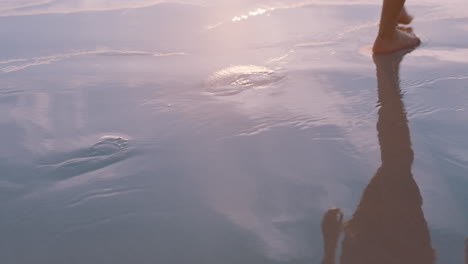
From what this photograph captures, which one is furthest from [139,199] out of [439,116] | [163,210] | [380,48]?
[380,48]

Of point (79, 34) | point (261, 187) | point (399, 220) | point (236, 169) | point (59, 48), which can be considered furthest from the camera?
point (79, 34)

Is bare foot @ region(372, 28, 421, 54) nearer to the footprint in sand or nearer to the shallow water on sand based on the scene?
the shallow water on sand

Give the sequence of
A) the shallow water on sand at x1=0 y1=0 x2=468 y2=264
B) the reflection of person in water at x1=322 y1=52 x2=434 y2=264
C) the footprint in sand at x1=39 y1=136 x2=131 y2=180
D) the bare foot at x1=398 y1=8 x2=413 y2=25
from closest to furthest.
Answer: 1. the reflection of person in water at x1=322 y1=52 x2=434 y2=264
2. the shallow water on sand at x1=0 y1=0 x2=468 y2=264
3. the footprint in sand at x1=39 y1=136 x2=131 y2=180
4. the bare foot at x1=398 y1=8 x2=413 y2=25

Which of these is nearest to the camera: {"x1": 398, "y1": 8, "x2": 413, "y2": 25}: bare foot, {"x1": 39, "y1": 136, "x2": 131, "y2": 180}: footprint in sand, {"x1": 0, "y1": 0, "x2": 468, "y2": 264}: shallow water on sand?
{"x1": 0, "y1": 0, "x2": 468, "y2": 264}: shallow water on sand

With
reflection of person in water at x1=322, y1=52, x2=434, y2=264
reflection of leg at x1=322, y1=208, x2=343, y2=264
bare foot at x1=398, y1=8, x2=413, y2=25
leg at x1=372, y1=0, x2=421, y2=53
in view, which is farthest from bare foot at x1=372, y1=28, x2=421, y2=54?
reflection of leg at x1=322, y1=208, x2=343, y2=264

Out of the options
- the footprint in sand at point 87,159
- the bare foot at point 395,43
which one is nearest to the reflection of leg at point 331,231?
the footprint in sand at point 87,159

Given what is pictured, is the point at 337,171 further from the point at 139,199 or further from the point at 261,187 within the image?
the point at 139,199

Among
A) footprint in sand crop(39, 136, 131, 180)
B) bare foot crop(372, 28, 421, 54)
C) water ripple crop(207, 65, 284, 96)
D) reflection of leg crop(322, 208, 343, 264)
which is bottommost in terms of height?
reflection of leg crop(322, 208, 343, 264)
